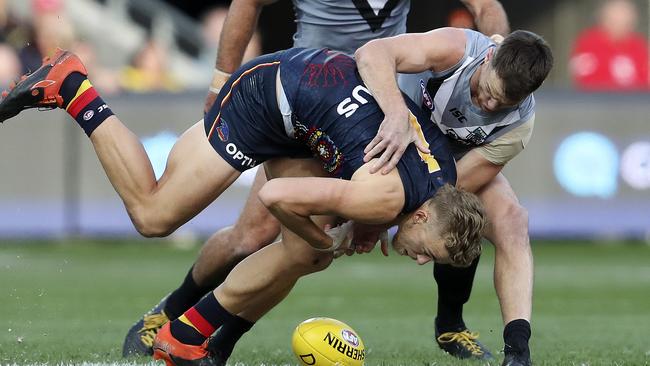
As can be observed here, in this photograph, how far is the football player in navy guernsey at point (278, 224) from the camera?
22.7 feet

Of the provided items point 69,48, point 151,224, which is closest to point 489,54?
point 151,224

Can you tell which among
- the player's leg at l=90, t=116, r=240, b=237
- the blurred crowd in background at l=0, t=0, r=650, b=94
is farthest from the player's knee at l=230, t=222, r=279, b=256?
the blurred crowd in background at l=0, t=0, r=650, b=94

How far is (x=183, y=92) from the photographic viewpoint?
1435cm

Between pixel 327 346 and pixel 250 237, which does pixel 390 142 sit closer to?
pixel 327 346

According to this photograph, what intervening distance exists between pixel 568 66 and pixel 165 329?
12.6 m

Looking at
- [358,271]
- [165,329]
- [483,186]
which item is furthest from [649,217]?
[165,329]

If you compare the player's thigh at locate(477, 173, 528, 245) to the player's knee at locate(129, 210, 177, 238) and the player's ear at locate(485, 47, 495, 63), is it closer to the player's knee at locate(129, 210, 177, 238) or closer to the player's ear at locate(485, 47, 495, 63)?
the player's ear at locate(485, 47, 495, 63)

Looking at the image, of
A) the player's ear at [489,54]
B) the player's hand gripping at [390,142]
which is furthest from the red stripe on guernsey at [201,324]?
the player's ear at [489,54]

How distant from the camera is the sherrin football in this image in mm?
5973

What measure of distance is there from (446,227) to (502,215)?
812 millimetres

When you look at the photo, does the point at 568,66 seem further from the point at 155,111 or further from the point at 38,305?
the point at 38,305

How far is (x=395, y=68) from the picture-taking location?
19.2 feet

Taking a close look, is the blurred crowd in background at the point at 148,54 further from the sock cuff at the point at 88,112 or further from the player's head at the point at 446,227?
the player's head at the point at 446,227

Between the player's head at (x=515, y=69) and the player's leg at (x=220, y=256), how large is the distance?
155cm
